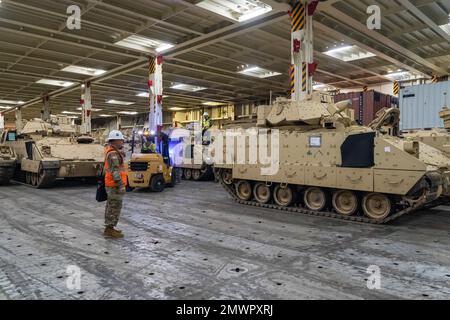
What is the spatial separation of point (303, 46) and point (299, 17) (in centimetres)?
82

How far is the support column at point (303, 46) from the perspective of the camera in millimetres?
9992

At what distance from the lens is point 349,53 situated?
1616cm

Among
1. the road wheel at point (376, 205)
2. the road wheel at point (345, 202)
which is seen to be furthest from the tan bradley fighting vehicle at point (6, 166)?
the road wheel at point (376, 205)

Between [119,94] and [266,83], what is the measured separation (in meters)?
10.7

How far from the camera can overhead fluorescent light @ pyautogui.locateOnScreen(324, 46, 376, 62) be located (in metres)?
15.5

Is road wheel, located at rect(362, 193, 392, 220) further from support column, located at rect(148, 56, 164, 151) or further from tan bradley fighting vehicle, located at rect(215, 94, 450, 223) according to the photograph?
support column, located at rect(148, 56, 164, 151)

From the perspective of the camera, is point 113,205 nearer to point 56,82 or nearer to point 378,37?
point 378,37

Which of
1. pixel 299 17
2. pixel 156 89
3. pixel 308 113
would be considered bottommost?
pixel 308 113

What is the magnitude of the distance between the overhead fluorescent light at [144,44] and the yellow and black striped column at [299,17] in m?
5.87

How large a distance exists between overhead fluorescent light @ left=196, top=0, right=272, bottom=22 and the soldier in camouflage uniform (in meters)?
6.33

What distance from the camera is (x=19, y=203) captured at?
9008 millimetres

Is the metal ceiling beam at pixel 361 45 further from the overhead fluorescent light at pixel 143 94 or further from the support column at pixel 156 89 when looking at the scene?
the overhead fluorescent light at pixel 143 94

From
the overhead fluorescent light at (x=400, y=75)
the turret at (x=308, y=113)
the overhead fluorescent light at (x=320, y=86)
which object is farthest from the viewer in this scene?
the overhead fluorescent light at (x=320, y=86)

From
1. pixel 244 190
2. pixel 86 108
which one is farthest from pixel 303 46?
pixel 86 108
